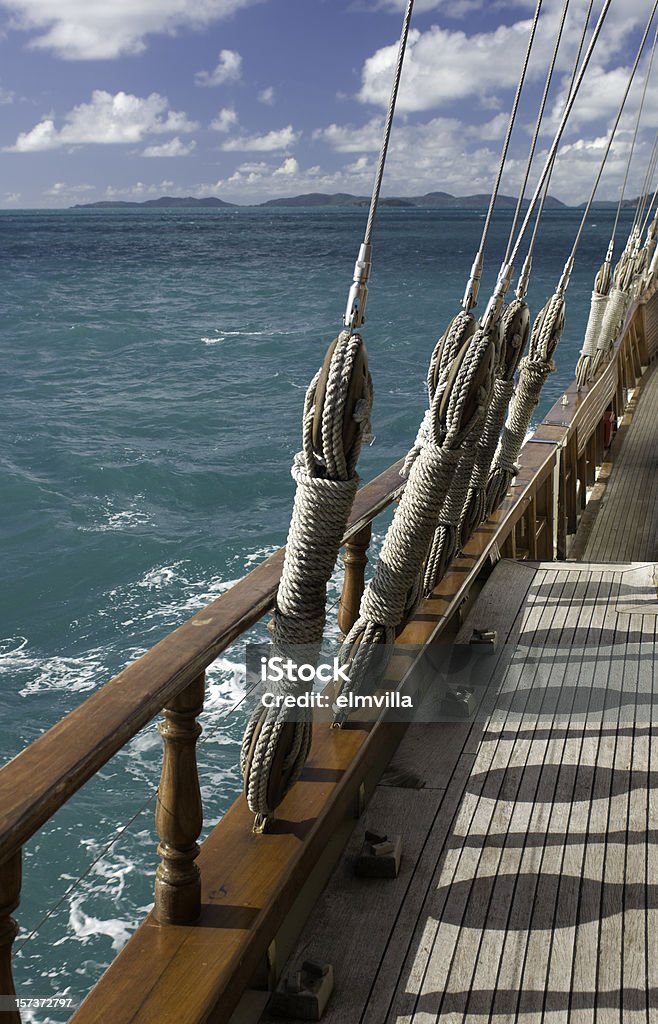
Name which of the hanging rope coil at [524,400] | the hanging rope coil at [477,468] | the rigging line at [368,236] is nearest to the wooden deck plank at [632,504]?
the hanging rope coil at [524,400]

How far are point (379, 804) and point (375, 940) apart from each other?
0.43 metres

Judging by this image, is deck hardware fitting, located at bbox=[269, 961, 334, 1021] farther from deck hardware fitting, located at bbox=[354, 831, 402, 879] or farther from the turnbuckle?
the turnbuckle

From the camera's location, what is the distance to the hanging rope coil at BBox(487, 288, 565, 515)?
11.1ft

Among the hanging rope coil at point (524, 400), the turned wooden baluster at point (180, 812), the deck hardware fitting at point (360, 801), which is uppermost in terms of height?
the hanging rope coil at point (524, 400)

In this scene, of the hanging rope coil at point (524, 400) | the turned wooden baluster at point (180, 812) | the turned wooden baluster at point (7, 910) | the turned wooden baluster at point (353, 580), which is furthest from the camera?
the hanging rope coil at point (524, 400)

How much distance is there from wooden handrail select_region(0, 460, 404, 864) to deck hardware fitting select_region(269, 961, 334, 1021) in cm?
52

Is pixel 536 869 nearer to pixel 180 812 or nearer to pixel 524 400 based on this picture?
pixel 180 812

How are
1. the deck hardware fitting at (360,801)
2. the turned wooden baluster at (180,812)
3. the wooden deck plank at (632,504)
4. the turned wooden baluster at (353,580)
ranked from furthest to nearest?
the wooden deck plank at (632,504) → the turned wooden baluster at (353,580) → the deck hardware fitting at (360,801) → the turned wooden baluster at (180,812)

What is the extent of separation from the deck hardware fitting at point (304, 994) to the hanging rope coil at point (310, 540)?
0.26 metres

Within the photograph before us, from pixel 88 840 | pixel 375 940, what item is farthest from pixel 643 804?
pixel 88 840

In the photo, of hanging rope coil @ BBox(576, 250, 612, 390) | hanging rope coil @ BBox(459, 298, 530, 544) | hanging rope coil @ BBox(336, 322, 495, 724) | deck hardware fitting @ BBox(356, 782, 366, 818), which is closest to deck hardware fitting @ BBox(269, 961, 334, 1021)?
deck hardware fitting @ BBox(356, 782, 366, 818)

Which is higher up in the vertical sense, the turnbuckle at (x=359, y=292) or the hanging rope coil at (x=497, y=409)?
the turnbuckle at (x=359, y=292)

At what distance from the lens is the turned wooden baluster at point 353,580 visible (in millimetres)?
2369

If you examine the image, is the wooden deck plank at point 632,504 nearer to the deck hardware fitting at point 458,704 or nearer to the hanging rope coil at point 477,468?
the hanging rope coil at point 477,468
